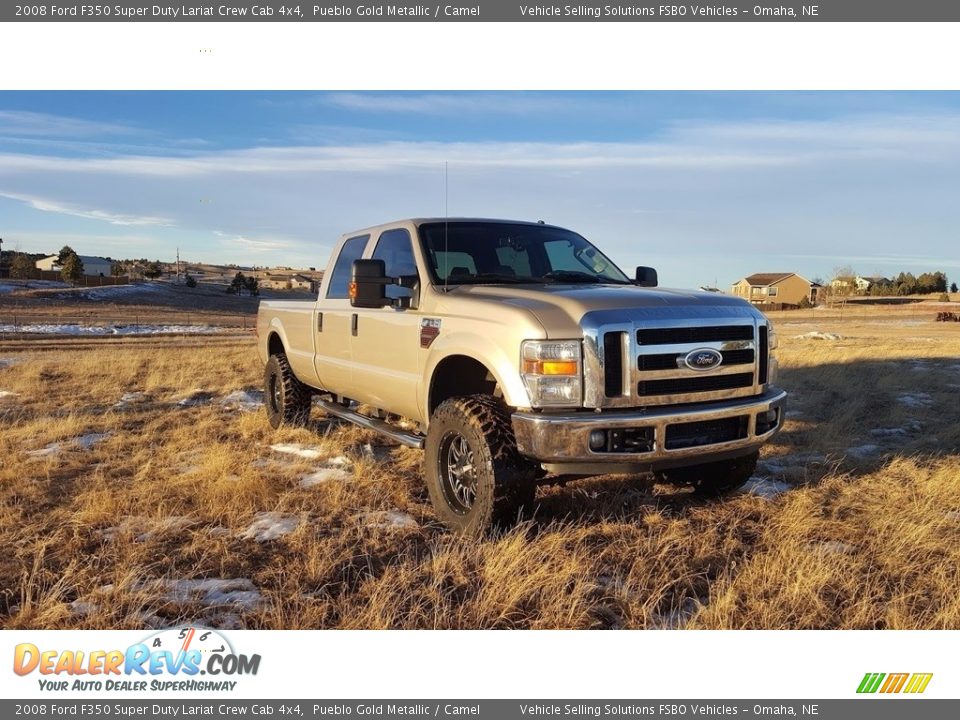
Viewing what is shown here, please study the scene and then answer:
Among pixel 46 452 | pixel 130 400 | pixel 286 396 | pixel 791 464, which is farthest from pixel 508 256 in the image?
pixel 130 400

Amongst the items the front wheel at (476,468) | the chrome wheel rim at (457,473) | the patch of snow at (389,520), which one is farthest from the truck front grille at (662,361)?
the patch of snow at (389,520)

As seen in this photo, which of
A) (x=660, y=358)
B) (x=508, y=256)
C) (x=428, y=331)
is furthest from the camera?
(x=508, y=256)

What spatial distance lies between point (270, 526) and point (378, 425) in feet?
4.66

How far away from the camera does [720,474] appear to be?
191 inches

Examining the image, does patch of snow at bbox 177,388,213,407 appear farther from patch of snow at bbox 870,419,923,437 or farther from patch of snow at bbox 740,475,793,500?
patch of snow at bbox 870,419,923,437

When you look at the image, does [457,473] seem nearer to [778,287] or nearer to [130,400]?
[130,400]

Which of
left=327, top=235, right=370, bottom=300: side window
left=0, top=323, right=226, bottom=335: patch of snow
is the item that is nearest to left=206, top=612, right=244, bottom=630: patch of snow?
left=327, top=235, right=370, bottom=300: side window

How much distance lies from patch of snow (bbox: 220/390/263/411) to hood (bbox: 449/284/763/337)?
533cm

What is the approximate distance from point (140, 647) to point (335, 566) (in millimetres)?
1032

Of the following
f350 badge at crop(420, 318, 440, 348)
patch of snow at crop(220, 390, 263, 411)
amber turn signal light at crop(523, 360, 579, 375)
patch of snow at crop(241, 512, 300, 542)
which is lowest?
patch of snow at crop(241, 512, 300, 542)

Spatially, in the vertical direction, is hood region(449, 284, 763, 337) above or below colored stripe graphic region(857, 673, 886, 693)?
above

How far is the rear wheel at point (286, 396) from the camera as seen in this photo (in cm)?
720

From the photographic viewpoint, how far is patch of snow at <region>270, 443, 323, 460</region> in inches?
240

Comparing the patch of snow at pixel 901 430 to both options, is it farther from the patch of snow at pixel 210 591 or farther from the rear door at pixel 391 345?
the patch of snow at pixel 210 591
